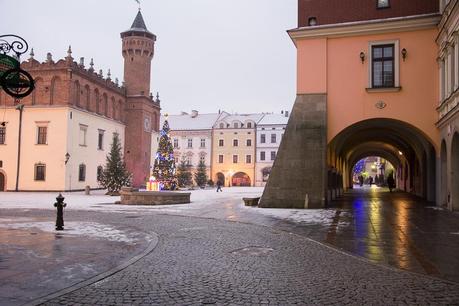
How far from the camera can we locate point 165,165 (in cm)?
4412

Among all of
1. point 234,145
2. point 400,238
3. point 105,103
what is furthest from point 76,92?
point 400,238

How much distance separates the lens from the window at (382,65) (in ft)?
68.2

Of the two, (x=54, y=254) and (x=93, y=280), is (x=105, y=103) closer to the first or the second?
(x=54, y=254)

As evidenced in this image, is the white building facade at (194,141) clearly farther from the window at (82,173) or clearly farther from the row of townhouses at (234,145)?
the window at (82,173)

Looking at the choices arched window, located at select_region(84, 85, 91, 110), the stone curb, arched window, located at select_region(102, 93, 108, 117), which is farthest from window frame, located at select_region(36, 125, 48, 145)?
the stone curb

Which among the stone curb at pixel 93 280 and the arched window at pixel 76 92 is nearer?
A: the stone curb at pixel 93 280

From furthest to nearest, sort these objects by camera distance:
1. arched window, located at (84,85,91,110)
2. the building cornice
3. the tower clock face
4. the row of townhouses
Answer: the row of townhouses → the tower clock face → arched window, located at (84,85,91,110) → the building cornice

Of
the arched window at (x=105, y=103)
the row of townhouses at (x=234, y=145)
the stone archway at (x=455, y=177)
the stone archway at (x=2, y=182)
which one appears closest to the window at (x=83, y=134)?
the arched window at (x=105, y=103)

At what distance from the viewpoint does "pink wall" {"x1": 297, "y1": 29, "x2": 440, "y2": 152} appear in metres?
20.3

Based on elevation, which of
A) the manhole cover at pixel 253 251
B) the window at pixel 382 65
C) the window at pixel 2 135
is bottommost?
the manhole cover at pixel 253 251

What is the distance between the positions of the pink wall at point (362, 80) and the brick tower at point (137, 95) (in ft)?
124

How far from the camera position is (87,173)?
4666 cm

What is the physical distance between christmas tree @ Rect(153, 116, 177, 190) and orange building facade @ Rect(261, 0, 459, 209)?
2386 centimetres

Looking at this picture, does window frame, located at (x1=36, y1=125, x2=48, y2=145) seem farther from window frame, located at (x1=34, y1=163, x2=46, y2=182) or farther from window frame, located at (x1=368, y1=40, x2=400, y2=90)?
window frame, located at (x1=368, y1=40, x2=400, y2=90)
